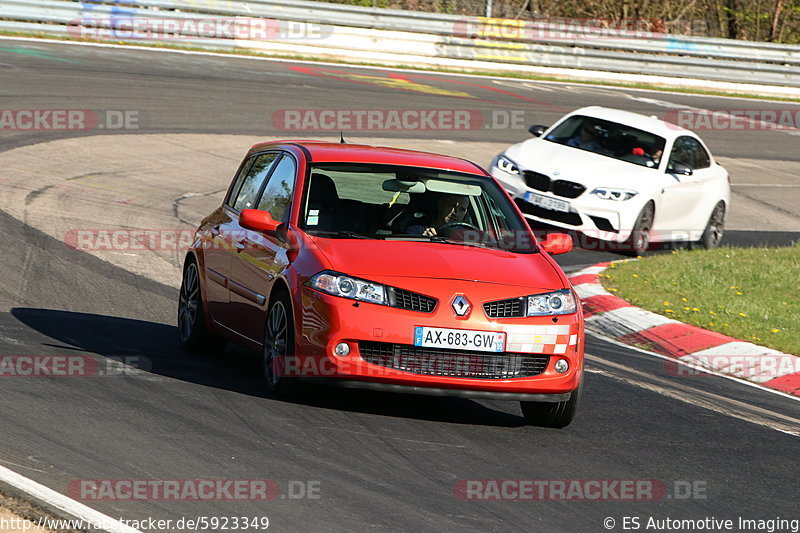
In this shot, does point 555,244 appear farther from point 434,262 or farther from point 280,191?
point 280,191

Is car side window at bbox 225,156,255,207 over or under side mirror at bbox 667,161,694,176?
over

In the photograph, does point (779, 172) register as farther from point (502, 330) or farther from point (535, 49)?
point (502, 330)

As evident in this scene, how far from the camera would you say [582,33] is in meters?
33.2

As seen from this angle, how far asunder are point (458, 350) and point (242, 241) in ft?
6.66

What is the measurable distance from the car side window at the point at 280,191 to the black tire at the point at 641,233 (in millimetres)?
7513

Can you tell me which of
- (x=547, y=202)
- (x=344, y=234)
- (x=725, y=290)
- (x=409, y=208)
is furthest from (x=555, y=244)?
(x=547, y=202)

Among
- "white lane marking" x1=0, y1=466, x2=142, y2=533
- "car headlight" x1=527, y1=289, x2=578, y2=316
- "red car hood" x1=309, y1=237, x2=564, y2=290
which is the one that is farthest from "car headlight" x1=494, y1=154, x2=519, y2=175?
"white lane marking" x1=0, y1=466, x2=142, y2=533

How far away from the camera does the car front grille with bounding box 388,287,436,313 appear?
6996mm

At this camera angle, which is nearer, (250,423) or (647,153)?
(250,423)

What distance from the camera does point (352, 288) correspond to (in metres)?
7.04

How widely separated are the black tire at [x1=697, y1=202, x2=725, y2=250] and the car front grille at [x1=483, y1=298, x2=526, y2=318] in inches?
397

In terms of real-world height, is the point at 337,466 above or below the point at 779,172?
above

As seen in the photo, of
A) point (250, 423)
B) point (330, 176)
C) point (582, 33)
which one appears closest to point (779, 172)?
point (582, 33)

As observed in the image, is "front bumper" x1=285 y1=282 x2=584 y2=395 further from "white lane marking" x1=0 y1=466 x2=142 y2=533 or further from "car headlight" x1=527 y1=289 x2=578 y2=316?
"white lane marking" x1=0 y1=466 x2=142 y2=533
